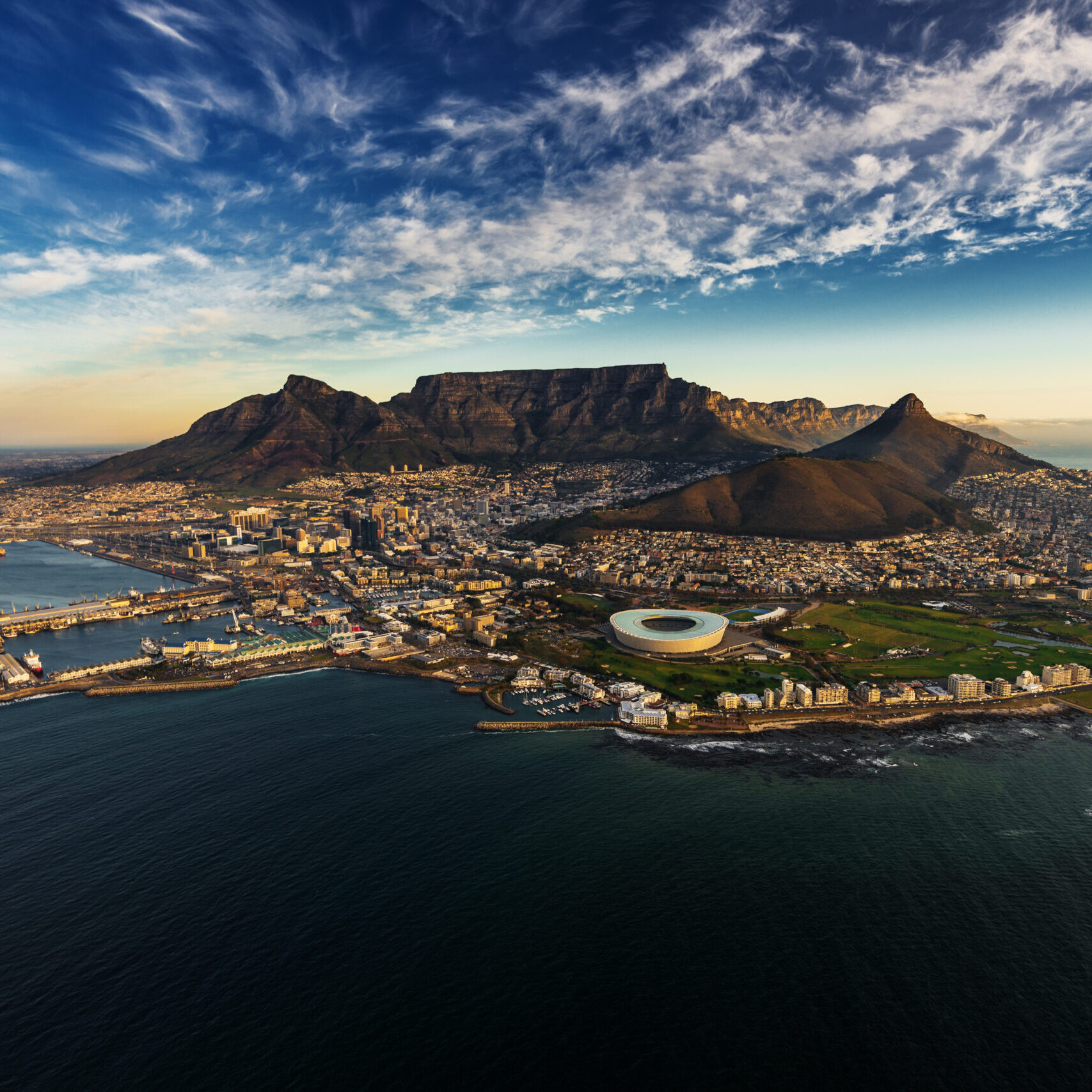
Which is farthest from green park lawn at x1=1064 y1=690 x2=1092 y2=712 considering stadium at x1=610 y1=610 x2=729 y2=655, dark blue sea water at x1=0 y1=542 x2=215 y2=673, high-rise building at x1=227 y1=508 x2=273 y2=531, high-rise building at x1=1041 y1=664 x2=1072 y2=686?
high-rise building at x1=227 y1=508 x2=273 y2=531

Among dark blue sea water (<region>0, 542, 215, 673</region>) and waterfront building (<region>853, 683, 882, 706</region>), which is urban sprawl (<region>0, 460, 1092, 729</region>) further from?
dark blue sea water (<region>0, 542, 215, 673</region>)

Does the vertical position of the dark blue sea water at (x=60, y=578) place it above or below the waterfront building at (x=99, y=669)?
above

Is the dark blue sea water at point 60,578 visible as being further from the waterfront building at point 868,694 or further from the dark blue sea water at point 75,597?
the waterfront building at point 868,694

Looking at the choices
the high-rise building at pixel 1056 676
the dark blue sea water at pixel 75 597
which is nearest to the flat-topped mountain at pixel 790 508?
the high-rise building at pixel 1056 676

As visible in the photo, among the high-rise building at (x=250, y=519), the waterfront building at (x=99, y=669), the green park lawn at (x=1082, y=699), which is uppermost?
the high-rise building at (x=250, y=519)

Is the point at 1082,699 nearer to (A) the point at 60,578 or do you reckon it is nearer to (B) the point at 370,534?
(B) the point at 370,534

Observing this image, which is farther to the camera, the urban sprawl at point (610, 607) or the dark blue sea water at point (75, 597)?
the dark blue sea water at point (75, 597)
